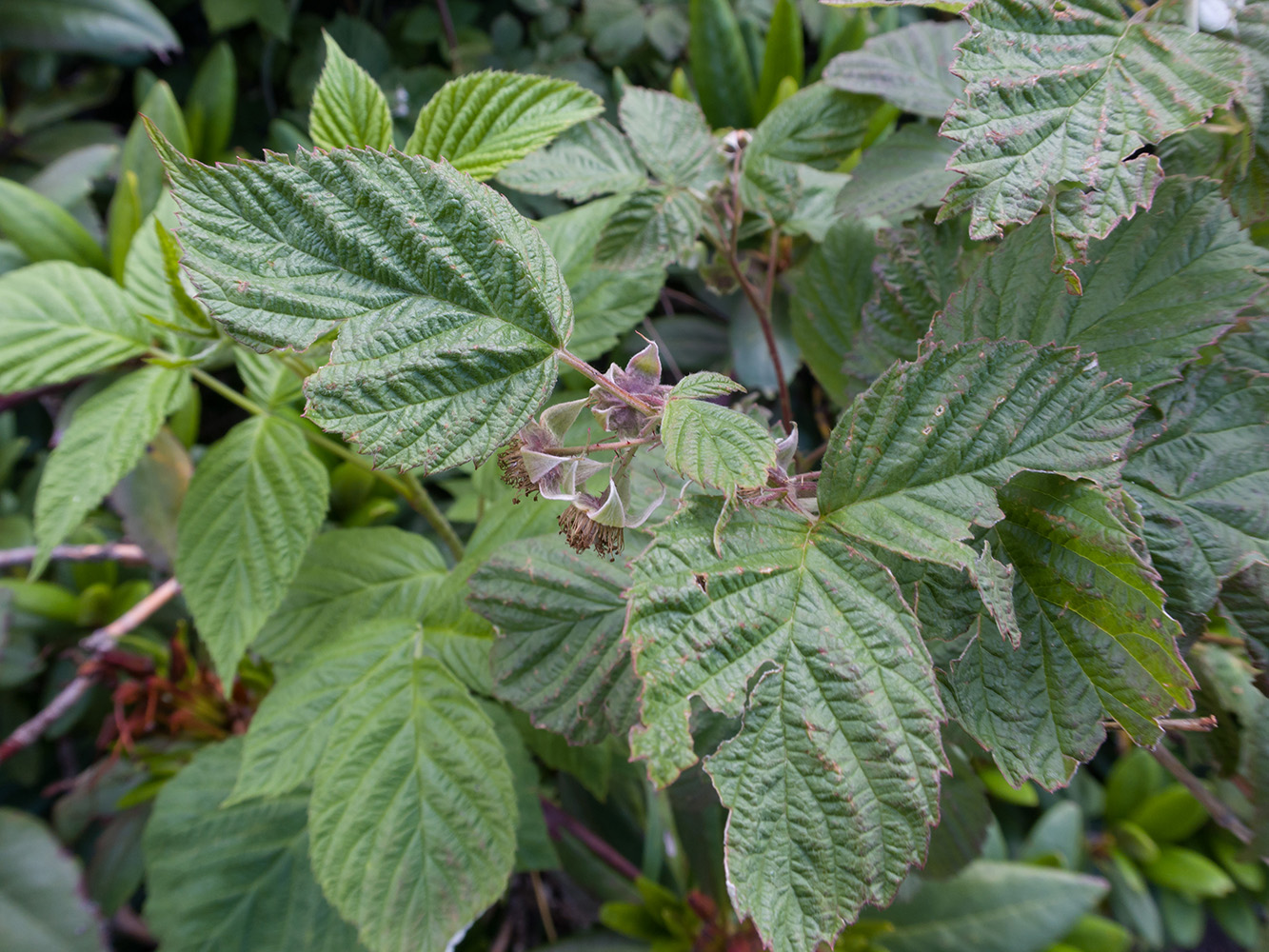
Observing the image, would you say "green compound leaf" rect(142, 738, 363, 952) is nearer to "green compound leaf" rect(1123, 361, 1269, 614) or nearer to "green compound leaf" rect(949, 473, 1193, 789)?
"green compound leaf" rect(949, 473, 1193, 789)

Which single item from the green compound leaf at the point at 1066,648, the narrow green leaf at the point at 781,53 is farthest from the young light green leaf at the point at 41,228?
the green compound leaf at the point at 1066,648

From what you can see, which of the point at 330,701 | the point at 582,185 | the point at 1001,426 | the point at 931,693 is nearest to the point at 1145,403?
the point at 1001,426

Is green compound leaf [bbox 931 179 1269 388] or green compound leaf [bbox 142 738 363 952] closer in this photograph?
green compound leaf [bbox 931 179 1269 388]

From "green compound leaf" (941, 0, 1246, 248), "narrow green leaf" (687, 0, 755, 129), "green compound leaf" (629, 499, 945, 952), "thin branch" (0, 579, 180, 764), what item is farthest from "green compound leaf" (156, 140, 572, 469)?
"narrow green leaf" (687, 0, 755, 129)

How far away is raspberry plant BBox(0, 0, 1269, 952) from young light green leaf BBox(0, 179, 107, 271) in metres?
0.51

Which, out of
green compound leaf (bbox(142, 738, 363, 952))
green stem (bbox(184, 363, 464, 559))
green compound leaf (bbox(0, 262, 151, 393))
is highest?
green compound leaf (bbox(0, 262, 151, 393))

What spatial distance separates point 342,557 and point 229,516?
0.11 m

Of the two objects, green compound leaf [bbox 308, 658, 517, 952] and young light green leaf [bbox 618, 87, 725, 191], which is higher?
young light green leaf [bbox 618, 87, 725, 191]

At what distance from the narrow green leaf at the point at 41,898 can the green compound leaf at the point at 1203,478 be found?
1295 millimetres

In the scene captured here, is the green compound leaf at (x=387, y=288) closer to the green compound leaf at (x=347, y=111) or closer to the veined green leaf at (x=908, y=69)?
the green compound leaf at (x=347, y=111)

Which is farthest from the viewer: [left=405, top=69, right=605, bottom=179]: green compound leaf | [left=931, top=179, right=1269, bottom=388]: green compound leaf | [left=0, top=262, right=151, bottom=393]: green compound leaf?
[left=0, top=262, right=151, bottom=393]: green compound leaf

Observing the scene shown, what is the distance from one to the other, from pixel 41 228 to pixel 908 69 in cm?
117

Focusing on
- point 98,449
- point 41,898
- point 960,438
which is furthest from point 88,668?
point 960,438

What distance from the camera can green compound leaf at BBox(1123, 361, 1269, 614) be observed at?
44cm
